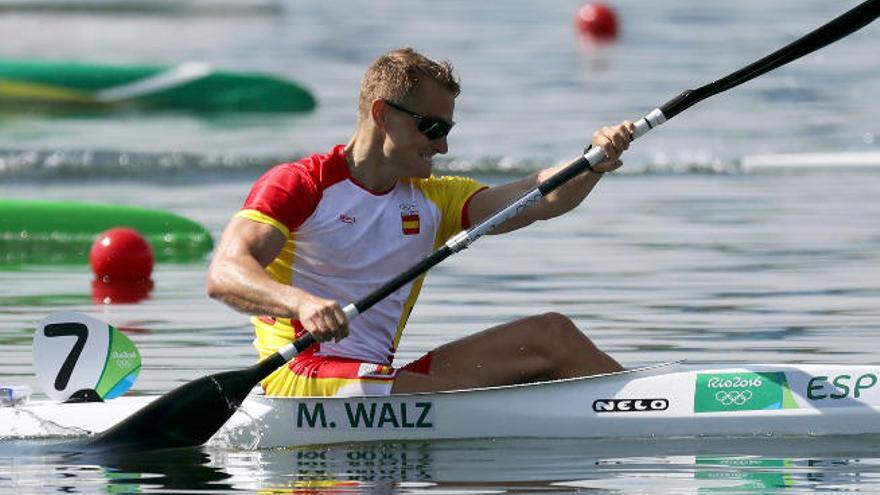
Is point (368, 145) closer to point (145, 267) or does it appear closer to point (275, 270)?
point (275, 270)

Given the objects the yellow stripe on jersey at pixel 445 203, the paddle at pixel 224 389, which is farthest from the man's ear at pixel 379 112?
the paddle at pixel 224 389

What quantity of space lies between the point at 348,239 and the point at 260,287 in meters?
0.58

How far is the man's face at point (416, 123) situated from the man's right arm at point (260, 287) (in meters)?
0.54

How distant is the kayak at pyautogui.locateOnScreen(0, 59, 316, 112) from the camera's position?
27.1 meters

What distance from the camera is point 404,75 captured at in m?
8.54

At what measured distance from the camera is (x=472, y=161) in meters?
20.8

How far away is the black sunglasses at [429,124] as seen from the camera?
8.55 m

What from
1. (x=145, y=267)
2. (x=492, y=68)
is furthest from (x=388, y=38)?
(x=145, y=267)

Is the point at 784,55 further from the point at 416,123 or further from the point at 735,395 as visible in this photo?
the point at 416,123

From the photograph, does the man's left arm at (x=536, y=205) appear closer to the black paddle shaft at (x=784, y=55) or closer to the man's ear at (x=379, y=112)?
the black paddle shaft at (x=784, y=55)

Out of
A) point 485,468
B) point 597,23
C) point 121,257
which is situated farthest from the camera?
point 597,23

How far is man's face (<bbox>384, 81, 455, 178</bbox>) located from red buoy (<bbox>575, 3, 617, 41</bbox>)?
2756 cm

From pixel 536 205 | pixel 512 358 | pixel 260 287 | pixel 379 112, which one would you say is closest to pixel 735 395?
pixel 512 358

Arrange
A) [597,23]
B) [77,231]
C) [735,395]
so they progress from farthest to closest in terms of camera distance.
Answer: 1. [597,23]
2. [77,231]
3. [735,395]
